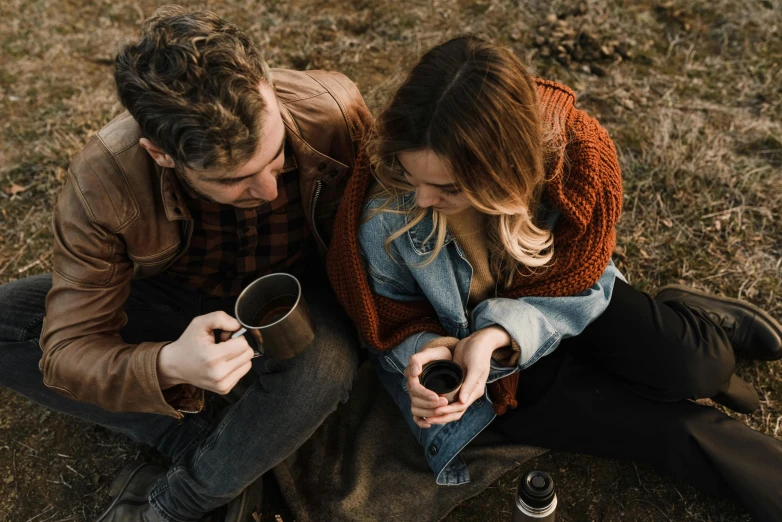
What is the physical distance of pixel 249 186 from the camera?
229 cm

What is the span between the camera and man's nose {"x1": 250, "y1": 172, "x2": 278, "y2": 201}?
227cm

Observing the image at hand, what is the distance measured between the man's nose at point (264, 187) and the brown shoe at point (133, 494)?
4.69 ft

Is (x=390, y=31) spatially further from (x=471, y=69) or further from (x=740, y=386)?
(x=740, y=386)

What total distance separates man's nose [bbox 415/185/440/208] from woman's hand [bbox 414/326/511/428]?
1.90ft

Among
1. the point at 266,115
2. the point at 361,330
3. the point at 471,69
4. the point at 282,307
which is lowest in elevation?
the point at 361,330

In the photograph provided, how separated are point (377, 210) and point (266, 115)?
57cm

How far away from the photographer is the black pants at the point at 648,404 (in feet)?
8.64

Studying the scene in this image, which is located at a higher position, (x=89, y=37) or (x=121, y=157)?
(x=121, y=157)

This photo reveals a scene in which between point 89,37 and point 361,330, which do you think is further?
point 89,37

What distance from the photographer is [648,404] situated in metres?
2.73

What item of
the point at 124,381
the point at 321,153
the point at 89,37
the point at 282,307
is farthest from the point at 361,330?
the point at 89,37

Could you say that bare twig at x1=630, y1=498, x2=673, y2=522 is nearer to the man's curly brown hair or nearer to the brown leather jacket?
the brown leather jacket

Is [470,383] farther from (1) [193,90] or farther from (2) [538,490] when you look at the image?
(1) [193,90]

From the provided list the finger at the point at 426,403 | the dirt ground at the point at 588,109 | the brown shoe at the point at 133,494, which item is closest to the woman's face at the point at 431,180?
the finger at the point at 426,403
